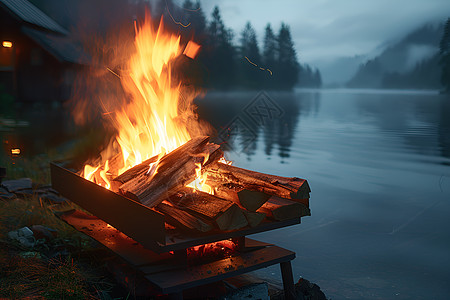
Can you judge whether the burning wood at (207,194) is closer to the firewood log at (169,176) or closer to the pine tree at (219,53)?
the firewood log at (169,176)

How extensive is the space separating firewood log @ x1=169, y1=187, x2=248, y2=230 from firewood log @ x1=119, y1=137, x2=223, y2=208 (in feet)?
0.49

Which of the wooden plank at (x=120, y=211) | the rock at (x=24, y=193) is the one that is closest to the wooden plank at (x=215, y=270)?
the wooden plank at (x=120, y=211)

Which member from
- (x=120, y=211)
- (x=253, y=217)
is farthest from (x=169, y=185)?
(x=253, y=217)

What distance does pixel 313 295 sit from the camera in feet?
10.9

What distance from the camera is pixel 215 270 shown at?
2.88m

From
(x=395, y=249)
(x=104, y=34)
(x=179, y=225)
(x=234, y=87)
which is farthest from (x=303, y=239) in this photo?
(x=234, y=87)

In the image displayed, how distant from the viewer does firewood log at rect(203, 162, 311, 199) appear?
3.04 meters

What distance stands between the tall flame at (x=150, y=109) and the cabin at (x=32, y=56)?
57.0ft

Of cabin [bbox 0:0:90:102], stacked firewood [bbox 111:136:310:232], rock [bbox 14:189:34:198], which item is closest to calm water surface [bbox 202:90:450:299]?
stacked firewood [bbox 111:136:310:232]

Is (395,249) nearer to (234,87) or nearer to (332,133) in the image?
(332,133)

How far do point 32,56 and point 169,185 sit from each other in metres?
21.5

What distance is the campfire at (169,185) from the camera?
2.82 metres

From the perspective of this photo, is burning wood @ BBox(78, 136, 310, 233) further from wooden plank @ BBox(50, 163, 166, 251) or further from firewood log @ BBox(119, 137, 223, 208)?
wooden plank @ BBox(50, 163, 166, 251)

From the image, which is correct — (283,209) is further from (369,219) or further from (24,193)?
(24,193)
